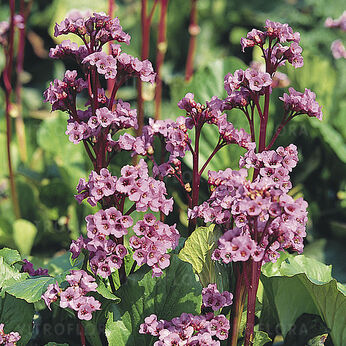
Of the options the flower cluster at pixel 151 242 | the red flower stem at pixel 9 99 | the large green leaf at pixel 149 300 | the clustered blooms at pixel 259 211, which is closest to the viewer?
the clustered blooms at pixel 259 211

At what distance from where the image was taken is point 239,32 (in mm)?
3379

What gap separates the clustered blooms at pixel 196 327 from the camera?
1.00 m

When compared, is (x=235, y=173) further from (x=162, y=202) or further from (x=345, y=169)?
(x=345, y=169)

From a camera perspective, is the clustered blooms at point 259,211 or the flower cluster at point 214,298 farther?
the flower cluster at point 214,298

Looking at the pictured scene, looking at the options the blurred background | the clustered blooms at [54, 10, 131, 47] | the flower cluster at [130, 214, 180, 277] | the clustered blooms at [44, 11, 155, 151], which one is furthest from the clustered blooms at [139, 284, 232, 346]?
the blurred background

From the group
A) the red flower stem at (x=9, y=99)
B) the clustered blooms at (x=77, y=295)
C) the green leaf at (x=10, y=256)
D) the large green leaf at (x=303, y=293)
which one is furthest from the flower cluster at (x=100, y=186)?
the red flower stem at (x=9, y=99)

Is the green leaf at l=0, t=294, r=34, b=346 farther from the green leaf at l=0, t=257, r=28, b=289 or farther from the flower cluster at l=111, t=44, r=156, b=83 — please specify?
the flower cluster at l=111, t=44, r=156, b=83

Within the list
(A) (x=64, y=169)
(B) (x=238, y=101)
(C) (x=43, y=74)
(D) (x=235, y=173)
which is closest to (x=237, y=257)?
(D) (x=235, y=173)

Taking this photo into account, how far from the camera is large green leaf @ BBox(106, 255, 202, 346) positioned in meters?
1.12

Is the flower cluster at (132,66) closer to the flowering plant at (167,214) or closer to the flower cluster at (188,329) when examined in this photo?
the flowering plant at (167,214)

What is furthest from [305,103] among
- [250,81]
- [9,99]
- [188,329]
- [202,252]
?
[9,99]

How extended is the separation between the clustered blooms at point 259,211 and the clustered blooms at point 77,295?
232 mm

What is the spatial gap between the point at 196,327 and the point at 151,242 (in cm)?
17

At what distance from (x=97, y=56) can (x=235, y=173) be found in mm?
321
